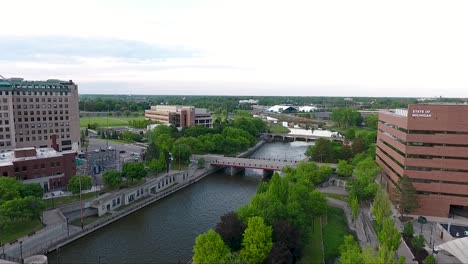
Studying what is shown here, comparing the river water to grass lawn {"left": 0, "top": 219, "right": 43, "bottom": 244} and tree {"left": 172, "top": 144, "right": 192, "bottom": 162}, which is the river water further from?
tree {"left": 172, "top": 144, "right": 192, "bottom": 162}

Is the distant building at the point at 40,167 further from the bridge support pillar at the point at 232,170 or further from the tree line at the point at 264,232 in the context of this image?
the bridge support pillar at the point at 232,170

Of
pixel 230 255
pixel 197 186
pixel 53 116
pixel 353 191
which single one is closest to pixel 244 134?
pixel 197 186

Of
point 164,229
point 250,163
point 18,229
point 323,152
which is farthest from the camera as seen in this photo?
point 323,152

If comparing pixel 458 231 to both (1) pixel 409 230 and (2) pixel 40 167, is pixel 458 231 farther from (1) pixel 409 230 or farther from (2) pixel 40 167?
(2) pixel 40 167

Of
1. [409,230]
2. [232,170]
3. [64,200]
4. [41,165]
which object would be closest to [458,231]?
[409,230]

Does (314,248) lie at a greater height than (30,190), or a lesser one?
lesser
